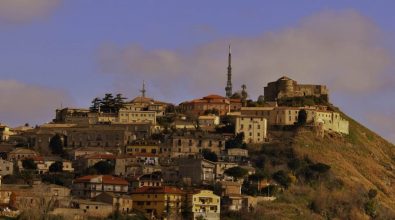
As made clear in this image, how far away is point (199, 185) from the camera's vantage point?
343 ft

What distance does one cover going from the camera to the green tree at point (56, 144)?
115250mm

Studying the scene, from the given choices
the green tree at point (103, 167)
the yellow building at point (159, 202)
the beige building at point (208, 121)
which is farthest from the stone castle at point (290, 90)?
the yellow building at point (159, 202)

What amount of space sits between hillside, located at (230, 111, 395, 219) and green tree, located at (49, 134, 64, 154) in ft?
59.3

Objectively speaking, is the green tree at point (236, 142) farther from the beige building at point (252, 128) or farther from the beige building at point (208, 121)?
the beige building at point (208, 121)

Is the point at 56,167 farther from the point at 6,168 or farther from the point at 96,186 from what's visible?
the point at 96,186

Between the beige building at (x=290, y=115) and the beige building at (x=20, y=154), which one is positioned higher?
the beige building at (x=290, y=115)

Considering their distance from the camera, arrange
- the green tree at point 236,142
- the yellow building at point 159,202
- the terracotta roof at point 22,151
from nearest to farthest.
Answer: the yellow building at point 159,202
the terracotta roof at point 22,151
the green tree at point 236,142

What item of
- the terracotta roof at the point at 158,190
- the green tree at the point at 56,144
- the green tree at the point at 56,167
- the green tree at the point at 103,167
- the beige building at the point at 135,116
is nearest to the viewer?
the terracotta roof at the point at 158,190

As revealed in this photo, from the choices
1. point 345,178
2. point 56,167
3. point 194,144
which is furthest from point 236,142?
point 56,167

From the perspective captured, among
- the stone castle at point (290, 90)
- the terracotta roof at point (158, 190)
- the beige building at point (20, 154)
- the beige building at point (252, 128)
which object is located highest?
the stone castle at point (290, 90)

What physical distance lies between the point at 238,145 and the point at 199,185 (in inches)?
431

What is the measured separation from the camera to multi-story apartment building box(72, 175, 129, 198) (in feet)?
327

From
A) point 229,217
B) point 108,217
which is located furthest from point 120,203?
point 229,217

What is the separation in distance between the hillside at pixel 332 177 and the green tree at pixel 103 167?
44.7 feet
